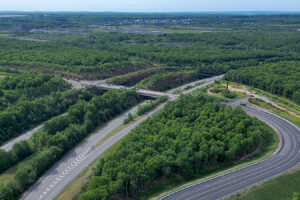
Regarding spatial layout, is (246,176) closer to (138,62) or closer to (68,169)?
(68,169)

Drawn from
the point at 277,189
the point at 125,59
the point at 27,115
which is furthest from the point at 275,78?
the point at 27,115

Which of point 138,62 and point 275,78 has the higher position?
point 138,62

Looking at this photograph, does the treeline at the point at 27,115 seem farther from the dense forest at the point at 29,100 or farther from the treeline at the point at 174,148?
the treeline at the point at 174,148

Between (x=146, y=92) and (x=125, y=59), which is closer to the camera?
(x=146, y=92)

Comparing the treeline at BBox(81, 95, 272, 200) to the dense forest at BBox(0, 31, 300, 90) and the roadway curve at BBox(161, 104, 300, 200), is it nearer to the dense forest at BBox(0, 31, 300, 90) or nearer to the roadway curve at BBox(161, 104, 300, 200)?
the roadway curve at BBox(161, 104, 300, 200)

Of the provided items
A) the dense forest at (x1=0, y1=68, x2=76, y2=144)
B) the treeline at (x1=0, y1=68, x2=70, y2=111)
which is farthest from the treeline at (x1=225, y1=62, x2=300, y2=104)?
the treeline at (x1=0, y1=68, x2=70, y2=111)

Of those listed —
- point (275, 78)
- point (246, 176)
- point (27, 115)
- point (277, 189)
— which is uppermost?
point (275, 78)

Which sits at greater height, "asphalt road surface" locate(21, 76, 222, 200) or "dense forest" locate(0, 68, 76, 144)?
"dense forest" locate(0, 68, 76, 144)
